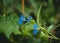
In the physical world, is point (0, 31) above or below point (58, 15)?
below

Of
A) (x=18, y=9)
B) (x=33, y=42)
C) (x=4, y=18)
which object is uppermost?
(x=18, y=9)

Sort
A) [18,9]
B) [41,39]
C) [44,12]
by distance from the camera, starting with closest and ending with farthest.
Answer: [41,39] → [18,9] → [44,12]

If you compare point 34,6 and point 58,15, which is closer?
point 34,6

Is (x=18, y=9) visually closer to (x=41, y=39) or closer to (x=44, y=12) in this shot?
(x=44, y=12)

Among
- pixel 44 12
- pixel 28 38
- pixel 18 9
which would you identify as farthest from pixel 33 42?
pixel 44 12

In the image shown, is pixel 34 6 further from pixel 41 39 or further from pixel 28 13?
pixel 41 39

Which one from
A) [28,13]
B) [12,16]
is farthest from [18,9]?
[12,16]

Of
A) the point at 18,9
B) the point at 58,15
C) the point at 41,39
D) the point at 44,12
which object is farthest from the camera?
the point at 58,15

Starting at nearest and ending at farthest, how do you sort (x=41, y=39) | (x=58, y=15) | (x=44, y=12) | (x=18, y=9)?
(x=41, y=39)
(x=18, y=9)
(x=44, y=12)
(x=58, y=15)

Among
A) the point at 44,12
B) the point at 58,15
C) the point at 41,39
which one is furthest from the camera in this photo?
the point at 58,15
